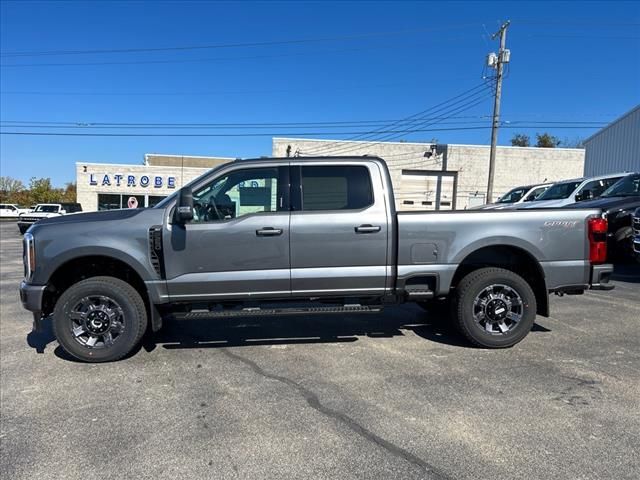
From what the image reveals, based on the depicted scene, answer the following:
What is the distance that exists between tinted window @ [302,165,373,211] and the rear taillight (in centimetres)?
244

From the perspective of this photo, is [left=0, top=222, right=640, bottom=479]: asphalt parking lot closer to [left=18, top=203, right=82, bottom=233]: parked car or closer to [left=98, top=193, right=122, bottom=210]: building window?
[left=18, top=203, right=82, bottom=233]: parked car

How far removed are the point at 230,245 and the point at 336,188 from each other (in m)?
1.29

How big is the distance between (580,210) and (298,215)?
3090mm

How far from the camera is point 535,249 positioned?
4.96 m

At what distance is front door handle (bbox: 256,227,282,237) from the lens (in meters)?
4.67

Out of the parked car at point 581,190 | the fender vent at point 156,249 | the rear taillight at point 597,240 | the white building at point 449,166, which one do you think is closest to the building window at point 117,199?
the white building at point 449,166

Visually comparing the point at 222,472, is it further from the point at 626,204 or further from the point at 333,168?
the point at 626,204

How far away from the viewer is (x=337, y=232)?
4.77 m

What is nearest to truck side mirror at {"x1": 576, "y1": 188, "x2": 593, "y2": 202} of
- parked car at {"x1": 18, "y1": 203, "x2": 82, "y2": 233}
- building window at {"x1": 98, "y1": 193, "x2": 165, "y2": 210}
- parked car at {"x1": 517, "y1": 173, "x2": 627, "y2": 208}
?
parked car at {"x1": 517, "y1": 173, "x2": 627, "y2": 208}

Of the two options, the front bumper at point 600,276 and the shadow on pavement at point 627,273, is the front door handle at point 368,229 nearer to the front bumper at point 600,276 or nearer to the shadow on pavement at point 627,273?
the front bumper at point 600,276

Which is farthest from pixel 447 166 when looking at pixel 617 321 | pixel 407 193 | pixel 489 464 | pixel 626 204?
pixel 489 464

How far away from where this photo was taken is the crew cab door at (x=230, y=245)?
15.3ft

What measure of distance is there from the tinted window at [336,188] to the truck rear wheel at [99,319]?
2.06 meters

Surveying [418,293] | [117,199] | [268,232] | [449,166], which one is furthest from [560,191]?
[117,199]
